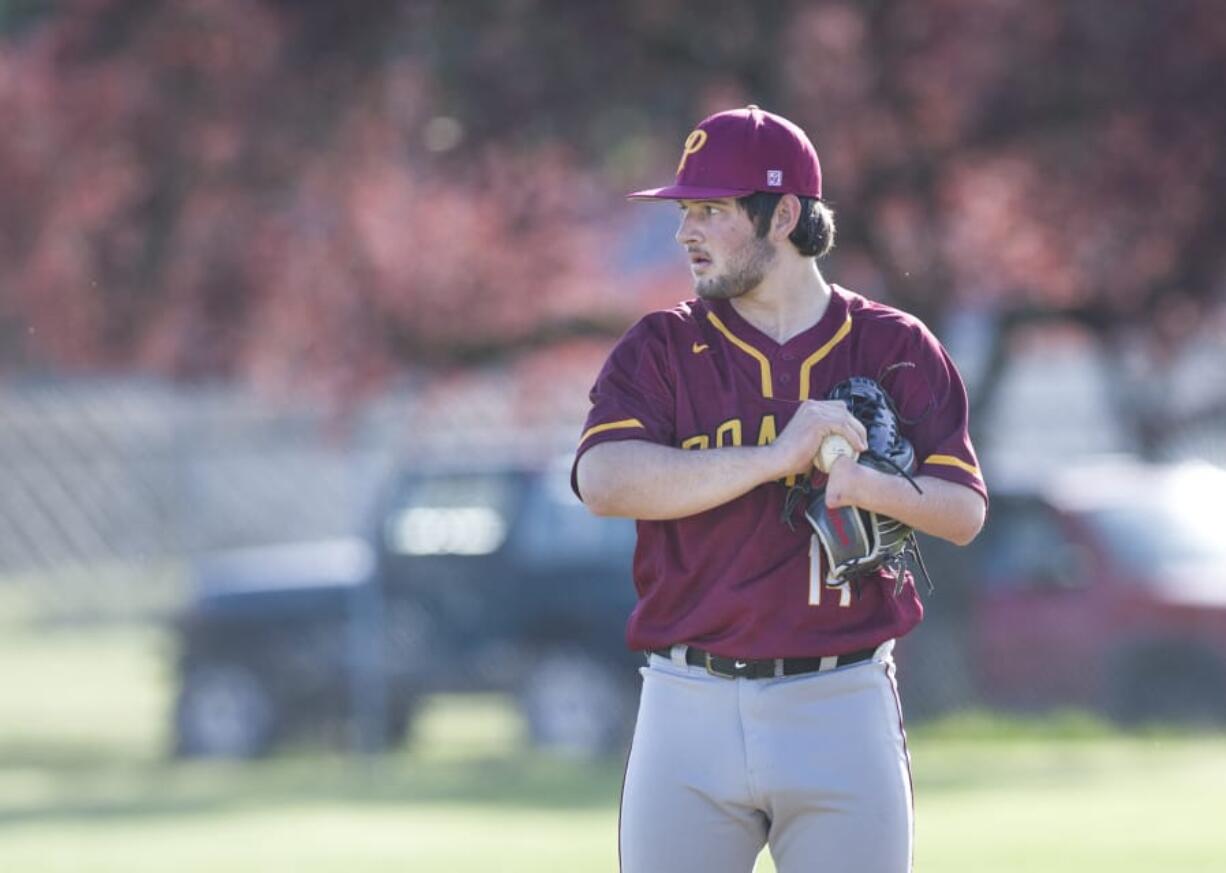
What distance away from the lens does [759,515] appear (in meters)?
4.57

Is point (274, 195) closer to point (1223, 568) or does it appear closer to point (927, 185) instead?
point (927, 185)

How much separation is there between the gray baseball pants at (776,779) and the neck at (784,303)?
0.68 metres

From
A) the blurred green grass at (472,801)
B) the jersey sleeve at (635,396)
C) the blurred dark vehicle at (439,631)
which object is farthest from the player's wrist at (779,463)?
the blurred dark vehicle at (439,631)

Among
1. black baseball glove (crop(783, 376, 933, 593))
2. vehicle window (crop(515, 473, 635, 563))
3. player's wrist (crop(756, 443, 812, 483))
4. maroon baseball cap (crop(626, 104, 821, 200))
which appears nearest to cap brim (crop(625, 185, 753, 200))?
maroon baseball cap (crop(626, 104, 821, 200))

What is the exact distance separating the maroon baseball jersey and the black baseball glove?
0.18ft

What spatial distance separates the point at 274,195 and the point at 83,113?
128 centimetres

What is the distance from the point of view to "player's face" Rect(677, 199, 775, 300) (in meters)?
4.62

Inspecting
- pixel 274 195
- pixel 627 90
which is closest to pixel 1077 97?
pixel 627 90

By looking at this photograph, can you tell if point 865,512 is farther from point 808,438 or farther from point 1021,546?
point 1021,546

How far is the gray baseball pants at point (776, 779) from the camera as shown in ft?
14.6

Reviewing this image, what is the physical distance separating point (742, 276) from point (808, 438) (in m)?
0.40

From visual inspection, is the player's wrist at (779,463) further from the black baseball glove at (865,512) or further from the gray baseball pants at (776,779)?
the gray baseball pants at (776,779)

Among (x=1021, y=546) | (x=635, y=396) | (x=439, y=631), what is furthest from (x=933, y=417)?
(x=1021, y=546)

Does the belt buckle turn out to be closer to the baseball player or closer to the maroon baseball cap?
the baseball player
